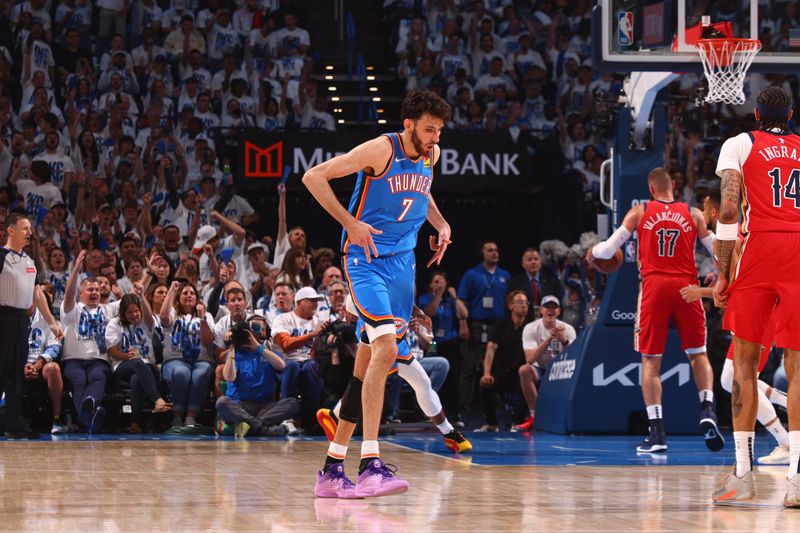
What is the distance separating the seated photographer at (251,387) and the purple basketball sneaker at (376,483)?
5690 millimetres

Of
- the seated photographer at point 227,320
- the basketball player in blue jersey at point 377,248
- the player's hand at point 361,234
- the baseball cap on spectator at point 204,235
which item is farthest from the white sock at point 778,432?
the baseball cap on spectator at point 204,235

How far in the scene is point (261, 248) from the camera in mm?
14586

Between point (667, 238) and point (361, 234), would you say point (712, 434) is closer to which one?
point (667, 238)

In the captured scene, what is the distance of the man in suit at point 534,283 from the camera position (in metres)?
14.8

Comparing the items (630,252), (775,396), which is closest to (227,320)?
(630,252)

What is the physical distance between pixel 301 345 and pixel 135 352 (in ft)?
5.84

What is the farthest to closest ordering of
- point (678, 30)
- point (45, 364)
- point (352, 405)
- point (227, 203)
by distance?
1. point (227, 203)
2. point (45, 364)
3. point (678, 30)
4. point (352, 405)

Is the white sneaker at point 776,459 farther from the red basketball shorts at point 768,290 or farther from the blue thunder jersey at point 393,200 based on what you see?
the blue thunder jersey at point 393,200

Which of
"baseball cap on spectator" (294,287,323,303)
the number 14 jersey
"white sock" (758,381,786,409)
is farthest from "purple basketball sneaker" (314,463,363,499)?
"baseball cap on spectator" (294,287,323,303)

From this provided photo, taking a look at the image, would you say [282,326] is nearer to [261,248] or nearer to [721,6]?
[261,248]

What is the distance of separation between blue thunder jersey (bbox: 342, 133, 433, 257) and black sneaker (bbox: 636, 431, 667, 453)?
393 cm

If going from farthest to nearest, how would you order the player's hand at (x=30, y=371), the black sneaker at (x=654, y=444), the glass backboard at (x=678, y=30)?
1. the player's hand at (x=30, y=371)
2. the glass backboard at (x=678, y=30)
3. the black sneaker at (x=654, y=444)

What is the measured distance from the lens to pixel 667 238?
10.4m

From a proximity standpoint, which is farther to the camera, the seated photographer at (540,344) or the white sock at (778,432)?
the seated photographer at (540,344)
